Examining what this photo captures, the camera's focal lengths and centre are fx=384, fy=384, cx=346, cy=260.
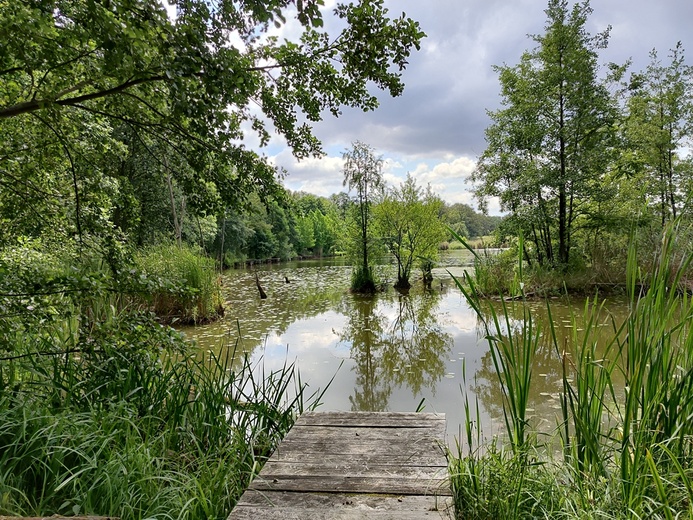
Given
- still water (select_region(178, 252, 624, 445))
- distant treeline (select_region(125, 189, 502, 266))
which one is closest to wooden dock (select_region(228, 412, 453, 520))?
still water (select_region(178, 252, 624, 445))

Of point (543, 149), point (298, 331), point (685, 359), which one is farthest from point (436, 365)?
point (543, 149)

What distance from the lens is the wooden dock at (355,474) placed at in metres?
1.13

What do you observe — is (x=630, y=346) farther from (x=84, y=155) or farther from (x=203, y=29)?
(x=84, y=155)

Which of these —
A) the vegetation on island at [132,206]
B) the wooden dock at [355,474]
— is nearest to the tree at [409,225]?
the vegetation on island at [132,206]

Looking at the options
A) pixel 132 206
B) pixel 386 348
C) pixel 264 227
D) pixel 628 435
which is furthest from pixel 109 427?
pixel 264 227

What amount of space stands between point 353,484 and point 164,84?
216 cm

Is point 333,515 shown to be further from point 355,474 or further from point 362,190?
point 362,190

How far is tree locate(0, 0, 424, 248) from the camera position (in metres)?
1.50

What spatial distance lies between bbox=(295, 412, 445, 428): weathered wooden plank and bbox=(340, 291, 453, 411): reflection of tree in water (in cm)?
230

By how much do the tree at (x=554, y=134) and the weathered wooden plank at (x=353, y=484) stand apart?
34.3 feet

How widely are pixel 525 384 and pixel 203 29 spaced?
199cm

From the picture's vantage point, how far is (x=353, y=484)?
4.15ft

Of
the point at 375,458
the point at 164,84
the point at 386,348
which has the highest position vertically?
the point at 164,84

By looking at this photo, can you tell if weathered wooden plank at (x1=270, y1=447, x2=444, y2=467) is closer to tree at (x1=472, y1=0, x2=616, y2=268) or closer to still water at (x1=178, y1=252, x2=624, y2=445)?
still water at (x1=178, y1=252, x2=624, y2=445)
